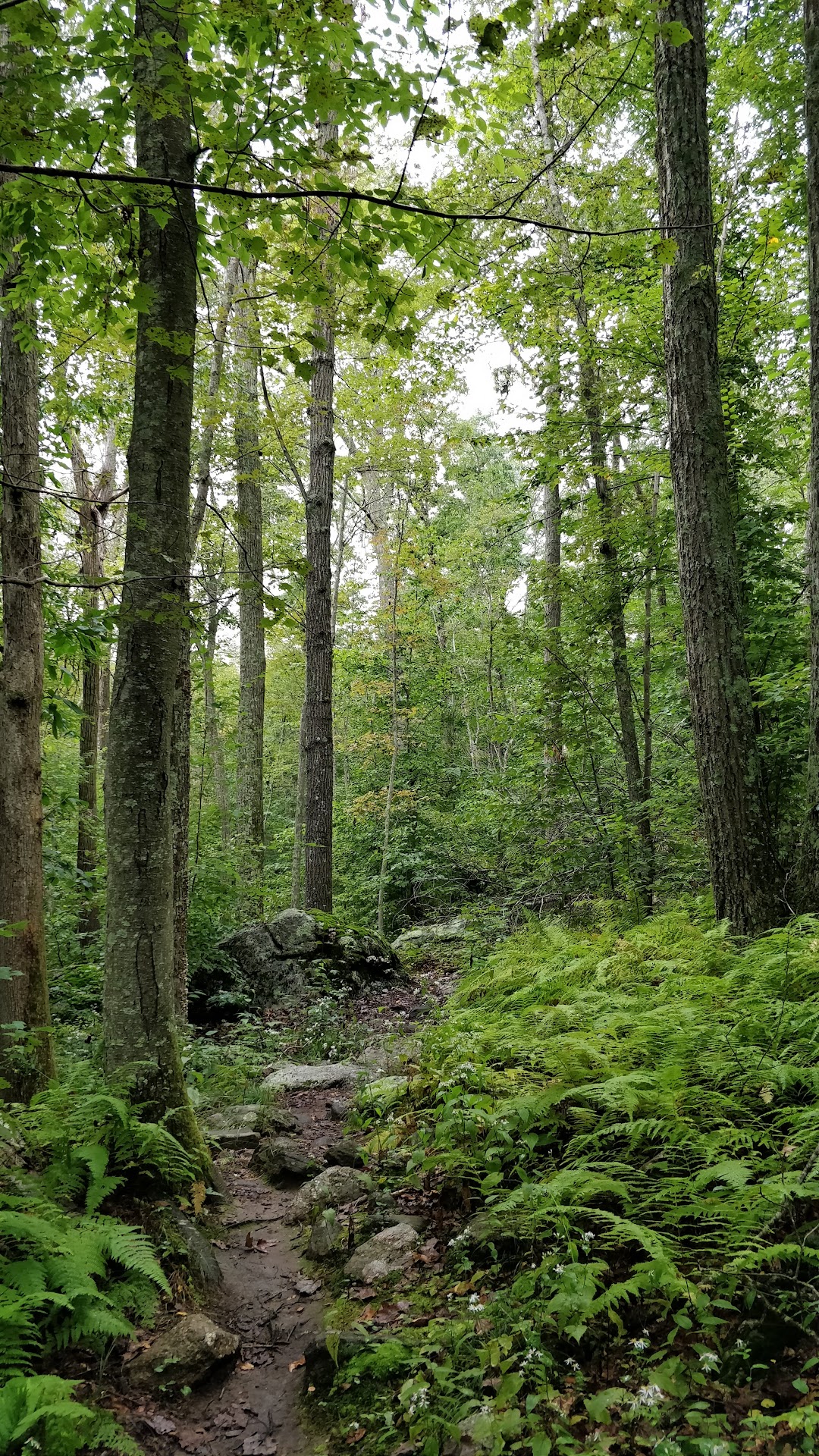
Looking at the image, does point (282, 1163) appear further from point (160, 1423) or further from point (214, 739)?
point (214, 739)

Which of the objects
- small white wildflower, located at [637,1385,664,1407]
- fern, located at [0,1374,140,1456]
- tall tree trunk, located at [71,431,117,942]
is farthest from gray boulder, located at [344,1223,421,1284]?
tall tree trunk, located at [71,431,117,942]

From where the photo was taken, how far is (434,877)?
11.4m

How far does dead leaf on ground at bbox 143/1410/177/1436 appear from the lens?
2.80m

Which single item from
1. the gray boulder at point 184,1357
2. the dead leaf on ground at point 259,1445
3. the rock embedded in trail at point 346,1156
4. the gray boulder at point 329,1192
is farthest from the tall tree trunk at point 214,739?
the dead leaf on ground at point 259,1445

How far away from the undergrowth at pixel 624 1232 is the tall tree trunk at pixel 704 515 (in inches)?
37.8

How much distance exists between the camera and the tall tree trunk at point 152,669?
4.15 m

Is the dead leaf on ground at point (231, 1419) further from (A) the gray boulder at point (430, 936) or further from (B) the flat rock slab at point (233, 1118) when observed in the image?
(A) the gray boulder at point (430, 936)

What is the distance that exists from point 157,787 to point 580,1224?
2986mm

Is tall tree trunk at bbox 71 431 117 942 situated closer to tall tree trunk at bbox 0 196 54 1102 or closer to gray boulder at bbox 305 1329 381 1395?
tall tree trunk at bbox 0 196 54 1102

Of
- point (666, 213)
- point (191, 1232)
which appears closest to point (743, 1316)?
point (191, 1232)

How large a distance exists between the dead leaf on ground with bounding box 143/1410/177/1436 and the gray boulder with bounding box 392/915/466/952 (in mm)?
9196

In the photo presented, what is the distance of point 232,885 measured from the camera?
36.9ft

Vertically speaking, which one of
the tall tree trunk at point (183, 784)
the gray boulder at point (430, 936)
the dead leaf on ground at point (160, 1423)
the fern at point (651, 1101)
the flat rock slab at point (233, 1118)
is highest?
the tall tree trunk at point (183, 784)

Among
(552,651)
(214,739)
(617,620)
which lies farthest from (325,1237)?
(214,739)
